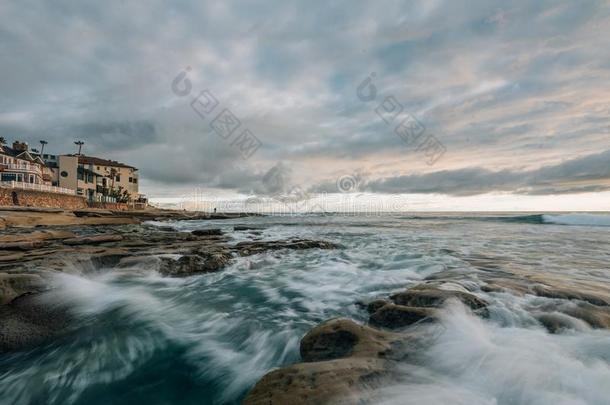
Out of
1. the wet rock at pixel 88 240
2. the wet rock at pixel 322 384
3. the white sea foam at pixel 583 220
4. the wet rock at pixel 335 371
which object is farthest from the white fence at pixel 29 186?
the white sea foam at pixel 583 220

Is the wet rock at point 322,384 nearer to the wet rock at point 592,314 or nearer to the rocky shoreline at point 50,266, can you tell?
the wet rock at point 592,314

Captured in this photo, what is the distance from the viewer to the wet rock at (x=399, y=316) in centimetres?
399

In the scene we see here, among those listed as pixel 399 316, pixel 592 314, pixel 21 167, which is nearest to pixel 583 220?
pixel 592 314

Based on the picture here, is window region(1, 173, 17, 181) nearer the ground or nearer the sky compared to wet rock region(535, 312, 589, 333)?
nearer the sky

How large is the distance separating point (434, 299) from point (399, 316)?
93cm

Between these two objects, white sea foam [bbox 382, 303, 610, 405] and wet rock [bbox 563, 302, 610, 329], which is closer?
white sea foam [bbox 382, 303, 610, 405]

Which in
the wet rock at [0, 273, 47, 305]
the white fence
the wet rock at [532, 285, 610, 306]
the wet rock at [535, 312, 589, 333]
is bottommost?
the wet rock at [535, 312, 589, 333]

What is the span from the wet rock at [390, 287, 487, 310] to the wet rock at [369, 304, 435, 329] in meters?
0.48

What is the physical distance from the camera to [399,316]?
4.08 metres

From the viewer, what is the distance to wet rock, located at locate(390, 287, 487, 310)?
4.57m

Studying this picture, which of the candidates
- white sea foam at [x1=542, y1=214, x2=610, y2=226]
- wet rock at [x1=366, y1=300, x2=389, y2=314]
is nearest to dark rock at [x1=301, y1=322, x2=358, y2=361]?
wet rock at [x1=366, y1=300, x2=389, y2=314]

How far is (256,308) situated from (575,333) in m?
4.88

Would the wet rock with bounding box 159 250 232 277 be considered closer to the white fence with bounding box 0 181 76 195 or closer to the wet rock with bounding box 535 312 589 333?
the wet rock with bounding box 535 312 589 333

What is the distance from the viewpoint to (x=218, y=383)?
11.4ft
